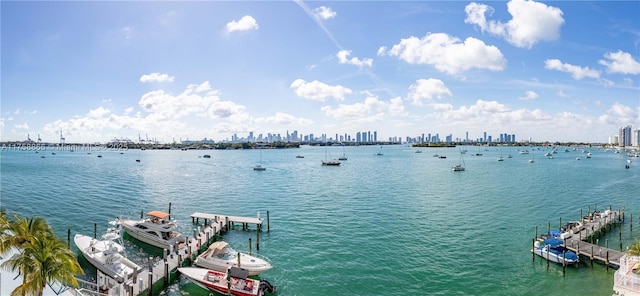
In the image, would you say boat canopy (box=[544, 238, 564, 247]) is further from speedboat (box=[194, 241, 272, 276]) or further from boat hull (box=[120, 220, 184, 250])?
boat hull (box=[120, 220, 184, 250])

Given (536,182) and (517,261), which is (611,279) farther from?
(536,182)

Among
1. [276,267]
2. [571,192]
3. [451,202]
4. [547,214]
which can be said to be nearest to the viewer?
[276,267]

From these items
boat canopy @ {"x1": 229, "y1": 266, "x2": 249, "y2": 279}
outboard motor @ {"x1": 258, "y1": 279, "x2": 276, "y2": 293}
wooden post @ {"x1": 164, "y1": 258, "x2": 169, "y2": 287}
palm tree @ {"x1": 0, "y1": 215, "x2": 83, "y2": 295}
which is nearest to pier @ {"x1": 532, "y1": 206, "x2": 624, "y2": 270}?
outboard motor @ {"x1": 258, "y1": 279, "x2": 276, "y2": 293}

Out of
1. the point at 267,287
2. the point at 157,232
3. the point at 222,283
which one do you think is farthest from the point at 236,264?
the point at 157,232

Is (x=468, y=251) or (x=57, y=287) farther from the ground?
(x=57, y=287)

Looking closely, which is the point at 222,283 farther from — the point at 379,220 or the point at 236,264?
the point at 379,220

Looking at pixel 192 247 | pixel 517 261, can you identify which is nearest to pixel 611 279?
pixel 517 261

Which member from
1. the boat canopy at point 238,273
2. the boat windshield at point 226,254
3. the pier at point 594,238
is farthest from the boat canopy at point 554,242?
the boat windshield at point 226,254
